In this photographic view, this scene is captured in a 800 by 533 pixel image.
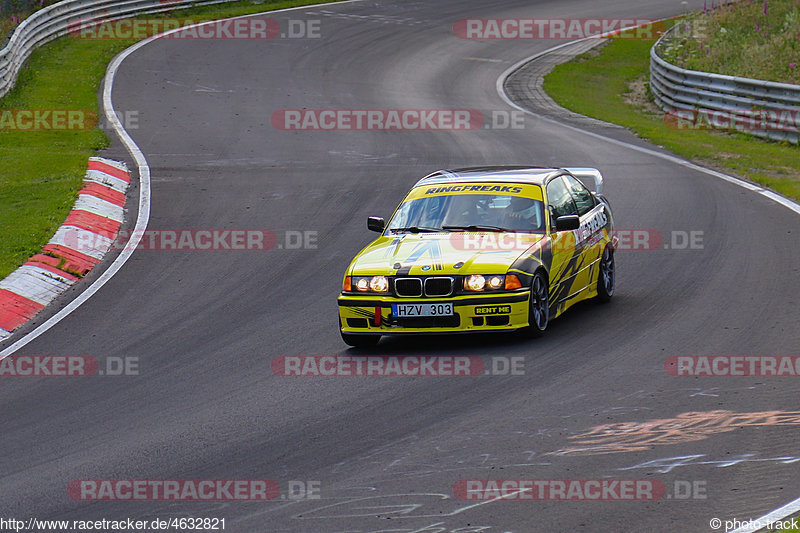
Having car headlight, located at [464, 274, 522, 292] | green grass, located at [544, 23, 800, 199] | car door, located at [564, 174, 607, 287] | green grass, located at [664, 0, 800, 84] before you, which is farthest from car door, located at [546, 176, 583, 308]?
green grass, located at [664, 0, 800, 84]

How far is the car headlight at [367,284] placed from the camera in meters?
9.94

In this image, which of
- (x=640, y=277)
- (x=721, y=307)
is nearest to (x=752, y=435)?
(x=721, y=307)

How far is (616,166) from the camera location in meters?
19.3

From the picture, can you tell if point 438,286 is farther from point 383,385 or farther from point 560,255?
point 560,255

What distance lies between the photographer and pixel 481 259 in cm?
991

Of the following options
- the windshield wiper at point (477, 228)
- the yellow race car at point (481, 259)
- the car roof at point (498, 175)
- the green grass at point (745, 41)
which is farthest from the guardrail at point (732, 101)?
the windshield wiper at point (477, 228)

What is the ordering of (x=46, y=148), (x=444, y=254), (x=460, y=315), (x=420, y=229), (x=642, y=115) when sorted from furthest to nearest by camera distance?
(x=642, y=115), (x=46, y=148), (x=420, y=229), (x=444, y=254), (x=460, y=315)

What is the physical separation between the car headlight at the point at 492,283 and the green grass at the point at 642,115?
28.9ft

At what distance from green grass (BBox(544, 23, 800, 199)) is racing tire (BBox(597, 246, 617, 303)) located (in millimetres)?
6184

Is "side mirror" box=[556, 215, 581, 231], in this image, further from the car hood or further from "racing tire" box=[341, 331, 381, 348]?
"racing tire" box=[341, 331, 381, 348]

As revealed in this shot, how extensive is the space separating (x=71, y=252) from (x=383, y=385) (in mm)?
6458

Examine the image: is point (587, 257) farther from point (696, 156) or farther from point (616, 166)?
point (696, 156)

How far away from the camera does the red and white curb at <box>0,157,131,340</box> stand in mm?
12000

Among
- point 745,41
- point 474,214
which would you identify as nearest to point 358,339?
point 474,214
